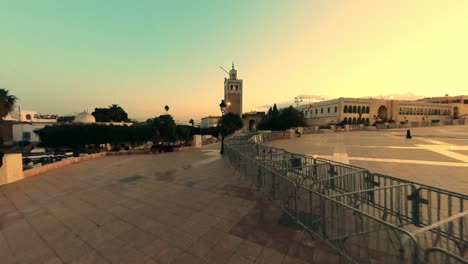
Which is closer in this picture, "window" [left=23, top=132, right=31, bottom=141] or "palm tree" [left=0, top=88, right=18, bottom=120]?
"palm tree" [left=0, top=88, right=18, bottom=120]

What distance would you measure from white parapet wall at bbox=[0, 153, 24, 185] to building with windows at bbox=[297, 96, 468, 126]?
226 feet

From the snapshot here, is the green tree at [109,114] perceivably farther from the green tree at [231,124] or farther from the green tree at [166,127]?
the green tree at [166,127]

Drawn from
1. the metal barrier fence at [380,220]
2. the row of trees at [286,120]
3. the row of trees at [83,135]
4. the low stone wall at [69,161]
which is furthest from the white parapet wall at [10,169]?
the row of trees at [286,120]

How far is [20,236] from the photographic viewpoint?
4555 mm

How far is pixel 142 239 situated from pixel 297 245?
3236 millimetres

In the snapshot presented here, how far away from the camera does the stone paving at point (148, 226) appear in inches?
147

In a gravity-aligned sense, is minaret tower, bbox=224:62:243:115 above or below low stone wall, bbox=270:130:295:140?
above

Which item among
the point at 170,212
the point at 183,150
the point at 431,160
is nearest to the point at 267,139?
the point at 183,150

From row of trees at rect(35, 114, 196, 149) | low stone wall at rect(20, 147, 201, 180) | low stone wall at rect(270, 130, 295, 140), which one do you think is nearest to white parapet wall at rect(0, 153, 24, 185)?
low stone wall at rect(20, 147, 201, 180)

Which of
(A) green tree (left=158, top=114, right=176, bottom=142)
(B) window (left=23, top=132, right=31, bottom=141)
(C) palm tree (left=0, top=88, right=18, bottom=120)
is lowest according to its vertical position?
(B) window (left=23, top=132, right=31, bottom=141)

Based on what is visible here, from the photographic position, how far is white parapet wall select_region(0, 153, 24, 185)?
28.2 feet

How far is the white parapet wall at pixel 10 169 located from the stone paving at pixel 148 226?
58cm

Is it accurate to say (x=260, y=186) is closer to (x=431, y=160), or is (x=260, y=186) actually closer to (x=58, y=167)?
(x=431, y=160)

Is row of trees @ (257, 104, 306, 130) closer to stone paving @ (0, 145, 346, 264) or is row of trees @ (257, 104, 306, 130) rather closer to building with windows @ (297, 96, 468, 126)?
building with windows @ (297, 96, 468, 126)
